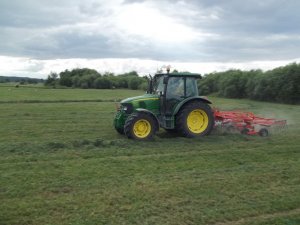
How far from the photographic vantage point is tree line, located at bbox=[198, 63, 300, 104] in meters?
35.6

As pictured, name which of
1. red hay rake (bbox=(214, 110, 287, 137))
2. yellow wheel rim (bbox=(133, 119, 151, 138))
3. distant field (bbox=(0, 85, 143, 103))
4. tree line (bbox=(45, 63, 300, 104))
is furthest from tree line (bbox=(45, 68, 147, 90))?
yellow wheel rim (bbox=(133, 119, 151, 138))

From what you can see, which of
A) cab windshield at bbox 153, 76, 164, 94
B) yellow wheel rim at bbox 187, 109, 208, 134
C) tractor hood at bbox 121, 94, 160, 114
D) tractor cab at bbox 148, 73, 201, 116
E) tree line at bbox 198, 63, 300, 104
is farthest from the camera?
tree line at bbox 198, 63, 300, 104

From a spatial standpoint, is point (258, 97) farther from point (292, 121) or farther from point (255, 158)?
point (255, 158)

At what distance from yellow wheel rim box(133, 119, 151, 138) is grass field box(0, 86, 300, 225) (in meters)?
0.40

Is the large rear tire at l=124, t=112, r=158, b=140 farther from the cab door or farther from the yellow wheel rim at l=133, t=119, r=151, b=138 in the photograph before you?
the cab door

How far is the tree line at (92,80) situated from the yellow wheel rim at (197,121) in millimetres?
57449

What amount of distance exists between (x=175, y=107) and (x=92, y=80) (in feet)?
244

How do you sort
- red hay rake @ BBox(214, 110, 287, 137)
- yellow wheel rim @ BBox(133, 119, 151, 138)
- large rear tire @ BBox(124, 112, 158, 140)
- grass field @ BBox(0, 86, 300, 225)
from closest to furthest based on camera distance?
grass field @ BBox(0, 86, 300, 225) → large rear tire @ BBox(124, 112, 158, 140) → yellow wheel rim @ BBox(133, 119, 151, 138) → red hay rake @ BBox(214, 110, 287, 137)

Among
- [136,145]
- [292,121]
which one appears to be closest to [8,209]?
[136,145]

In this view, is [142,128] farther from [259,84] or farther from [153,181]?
[259,84]

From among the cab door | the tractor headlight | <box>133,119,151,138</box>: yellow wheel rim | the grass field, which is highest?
the cab door

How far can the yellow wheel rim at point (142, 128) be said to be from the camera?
38.4 ft

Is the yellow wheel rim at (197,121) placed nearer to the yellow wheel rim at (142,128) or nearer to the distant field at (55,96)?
the yellow wheel rim at (142,128)

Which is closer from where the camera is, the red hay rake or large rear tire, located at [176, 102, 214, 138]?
large rear tire, located at [176, 102, 214, 138]
